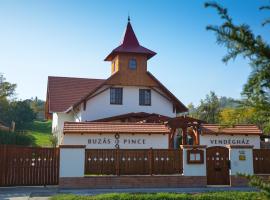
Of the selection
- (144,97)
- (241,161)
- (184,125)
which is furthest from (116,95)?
(241,161)

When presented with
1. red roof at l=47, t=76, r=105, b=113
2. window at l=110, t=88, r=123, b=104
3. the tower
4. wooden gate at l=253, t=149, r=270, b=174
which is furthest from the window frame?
wooden gate at l=253, t=149, r=270, b=174

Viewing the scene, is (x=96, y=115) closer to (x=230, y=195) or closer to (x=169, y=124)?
(x=169, y=124)

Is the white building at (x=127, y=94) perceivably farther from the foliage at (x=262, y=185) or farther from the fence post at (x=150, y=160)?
the foliage at (x=262, y=185)

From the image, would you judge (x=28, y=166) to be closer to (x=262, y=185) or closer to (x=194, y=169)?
(x=194, y=169)

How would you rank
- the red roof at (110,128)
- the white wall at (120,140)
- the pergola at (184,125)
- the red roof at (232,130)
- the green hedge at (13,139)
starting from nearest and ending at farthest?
the red roof at (110,128), the white wall at (120,140), the pergola at (184,125), the red roof at (232,130), the green hedge at (13,139)

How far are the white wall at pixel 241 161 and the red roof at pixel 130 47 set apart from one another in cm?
1754

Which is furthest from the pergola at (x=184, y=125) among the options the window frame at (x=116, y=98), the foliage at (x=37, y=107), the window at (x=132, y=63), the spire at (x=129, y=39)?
the foliage at (x=37, y=107)

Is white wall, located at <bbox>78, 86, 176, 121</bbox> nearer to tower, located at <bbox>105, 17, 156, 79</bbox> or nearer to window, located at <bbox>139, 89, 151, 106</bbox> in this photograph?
window, located at <bbox>139, 89, 151, 106</bbox>

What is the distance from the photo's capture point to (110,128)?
2181 centimetres

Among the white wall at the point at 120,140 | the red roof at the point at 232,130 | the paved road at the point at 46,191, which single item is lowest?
the paved road at the point at 46,191

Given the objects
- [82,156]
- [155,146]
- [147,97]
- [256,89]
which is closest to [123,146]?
[155,146]

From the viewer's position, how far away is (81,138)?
2152 cm

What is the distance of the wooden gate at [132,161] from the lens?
15094 millimetres

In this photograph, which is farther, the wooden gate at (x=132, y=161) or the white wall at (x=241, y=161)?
the white wall at (x=241, y=161)
